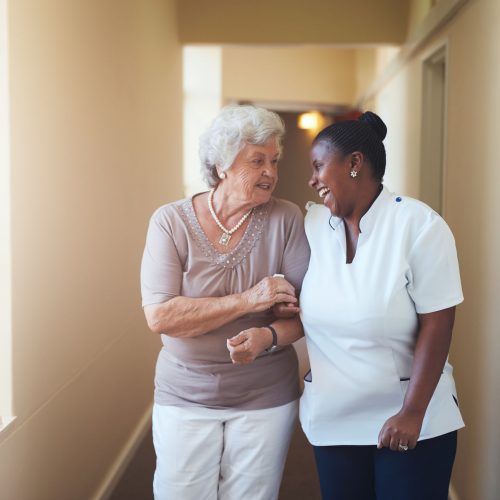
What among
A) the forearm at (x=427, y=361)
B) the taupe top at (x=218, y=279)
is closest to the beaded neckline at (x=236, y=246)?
the taupe top at (x=218, y=279)

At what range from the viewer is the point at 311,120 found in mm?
8945

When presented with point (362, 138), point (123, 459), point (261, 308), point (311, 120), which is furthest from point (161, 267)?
point (311, 120)

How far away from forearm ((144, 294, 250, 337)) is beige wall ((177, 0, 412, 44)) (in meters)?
3.13

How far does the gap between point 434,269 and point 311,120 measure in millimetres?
7700

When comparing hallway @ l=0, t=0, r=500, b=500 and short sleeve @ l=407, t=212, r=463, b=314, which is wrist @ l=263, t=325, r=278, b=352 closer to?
short sleeve @ l=407, t=212, r=463, b=314

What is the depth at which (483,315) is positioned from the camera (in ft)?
7.43

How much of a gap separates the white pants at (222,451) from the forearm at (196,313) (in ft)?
0.87

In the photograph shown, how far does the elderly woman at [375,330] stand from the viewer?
1.51 m

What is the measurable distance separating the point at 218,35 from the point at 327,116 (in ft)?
15.9

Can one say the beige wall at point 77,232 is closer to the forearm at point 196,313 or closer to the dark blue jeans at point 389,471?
the forearm at point 196,313

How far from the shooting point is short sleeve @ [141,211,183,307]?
1.76 meters

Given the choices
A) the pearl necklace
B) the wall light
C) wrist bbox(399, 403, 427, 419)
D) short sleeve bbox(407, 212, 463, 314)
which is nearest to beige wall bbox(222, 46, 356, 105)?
the wall light

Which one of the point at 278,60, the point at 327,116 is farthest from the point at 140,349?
the point at 327,116

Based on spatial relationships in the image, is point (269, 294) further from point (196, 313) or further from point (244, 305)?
point (196, 313)
